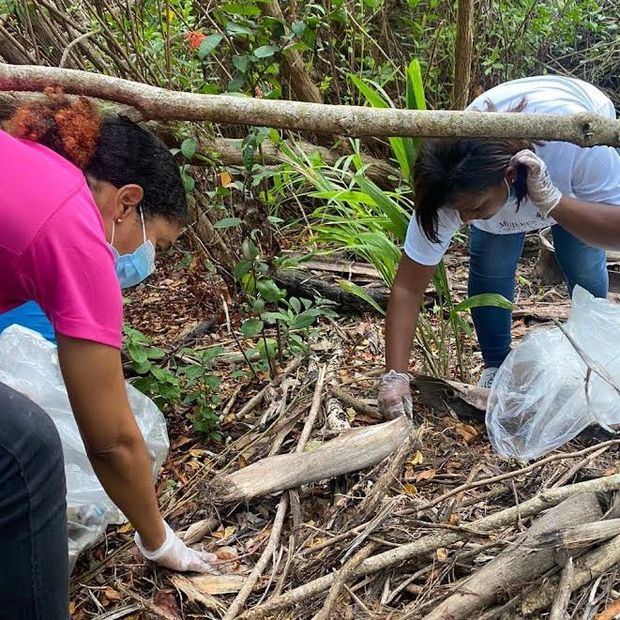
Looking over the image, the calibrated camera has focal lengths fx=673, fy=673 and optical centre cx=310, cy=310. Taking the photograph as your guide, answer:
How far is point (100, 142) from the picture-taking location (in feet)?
4.27

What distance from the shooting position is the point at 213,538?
5.68 ft

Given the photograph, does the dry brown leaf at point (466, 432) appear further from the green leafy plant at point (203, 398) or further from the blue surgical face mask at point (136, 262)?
the blue surgical face mask at point (136, 262)

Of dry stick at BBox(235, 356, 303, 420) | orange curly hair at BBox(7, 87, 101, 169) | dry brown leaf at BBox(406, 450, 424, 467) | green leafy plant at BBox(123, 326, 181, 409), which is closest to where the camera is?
orange curly hair at BBox(7, 87, 101, 169)

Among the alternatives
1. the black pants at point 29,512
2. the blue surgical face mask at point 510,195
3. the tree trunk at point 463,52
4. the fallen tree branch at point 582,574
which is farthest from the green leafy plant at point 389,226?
the tree trunk at point 463,52

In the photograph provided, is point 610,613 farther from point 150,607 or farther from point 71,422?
point 71,422

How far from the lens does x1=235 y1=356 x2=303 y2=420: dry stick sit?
2.26 metres

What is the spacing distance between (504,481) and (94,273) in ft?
3.70

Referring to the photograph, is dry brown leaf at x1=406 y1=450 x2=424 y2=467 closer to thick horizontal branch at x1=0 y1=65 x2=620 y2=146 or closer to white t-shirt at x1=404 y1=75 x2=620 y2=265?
white t-shirt at x1=404 y1=75 x2=620 y2=265

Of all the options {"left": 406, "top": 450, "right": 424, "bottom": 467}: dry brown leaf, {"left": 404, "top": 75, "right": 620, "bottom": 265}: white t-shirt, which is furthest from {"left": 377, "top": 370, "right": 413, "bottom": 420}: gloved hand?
{"left": 404, "top": 75, "right": 620, "bottom": 265}: white t-shirt

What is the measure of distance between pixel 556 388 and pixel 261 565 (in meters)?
0.95

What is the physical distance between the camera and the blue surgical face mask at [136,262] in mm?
1417

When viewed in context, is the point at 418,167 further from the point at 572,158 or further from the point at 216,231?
the point at 216,231

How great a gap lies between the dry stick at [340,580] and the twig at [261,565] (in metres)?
0.19

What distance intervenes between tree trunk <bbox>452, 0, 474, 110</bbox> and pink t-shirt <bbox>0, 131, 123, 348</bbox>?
9.50 ft
